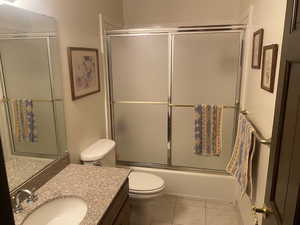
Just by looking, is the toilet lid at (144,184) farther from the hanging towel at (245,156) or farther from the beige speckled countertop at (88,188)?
the hanging towel at (245,156)

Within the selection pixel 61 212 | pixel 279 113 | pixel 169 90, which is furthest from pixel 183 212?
pixel 279 113

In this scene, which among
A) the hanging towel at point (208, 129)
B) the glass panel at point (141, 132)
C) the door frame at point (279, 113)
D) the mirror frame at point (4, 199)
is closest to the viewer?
the mirror frame at point (4, 199)

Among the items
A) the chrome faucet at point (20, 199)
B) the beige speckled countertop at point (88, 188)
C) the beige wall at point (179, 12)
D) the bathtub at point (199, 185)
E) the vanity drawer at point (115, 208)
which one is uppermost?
the beige wall at point (179, 12)

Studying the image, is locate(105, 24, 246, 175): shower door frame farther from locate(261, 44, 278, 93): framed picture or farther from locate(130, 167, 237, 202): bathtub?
locate(261, 44, 278, 93): framed picture

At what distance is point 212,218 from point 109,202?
56.3 inches

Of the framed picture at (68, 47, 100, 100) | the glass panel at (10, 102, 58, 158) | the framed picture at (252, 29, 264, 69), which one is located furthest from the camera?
the framed picture at (68, 47, 100, 100)

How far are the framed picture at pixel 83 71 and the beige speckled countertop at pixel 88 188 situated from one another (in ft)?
2.04

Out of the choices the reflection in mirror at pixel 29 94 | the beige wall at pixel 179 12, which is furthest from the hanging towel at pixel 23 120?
the beige wall at pixel 179 12

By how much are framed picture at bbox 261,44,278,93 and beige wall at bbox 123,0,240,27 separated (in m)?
1.45

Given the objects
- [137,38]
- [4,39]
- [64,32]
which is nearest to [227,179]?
[137,38]

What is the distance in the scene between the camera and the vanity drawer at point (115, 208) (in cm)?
120

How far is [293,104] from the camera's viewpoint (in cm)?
69

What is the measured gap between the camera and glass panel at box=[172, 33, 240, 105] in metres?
2.21

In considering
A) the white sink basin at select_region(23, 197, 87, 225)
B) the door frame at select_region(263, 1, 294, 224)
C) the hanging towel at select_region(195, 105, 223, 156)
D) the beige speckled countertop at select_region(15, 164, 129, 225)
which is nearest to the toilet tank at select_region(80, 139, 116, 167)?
the beige speckled countertop at select_region(15, 164, 129, 225)
